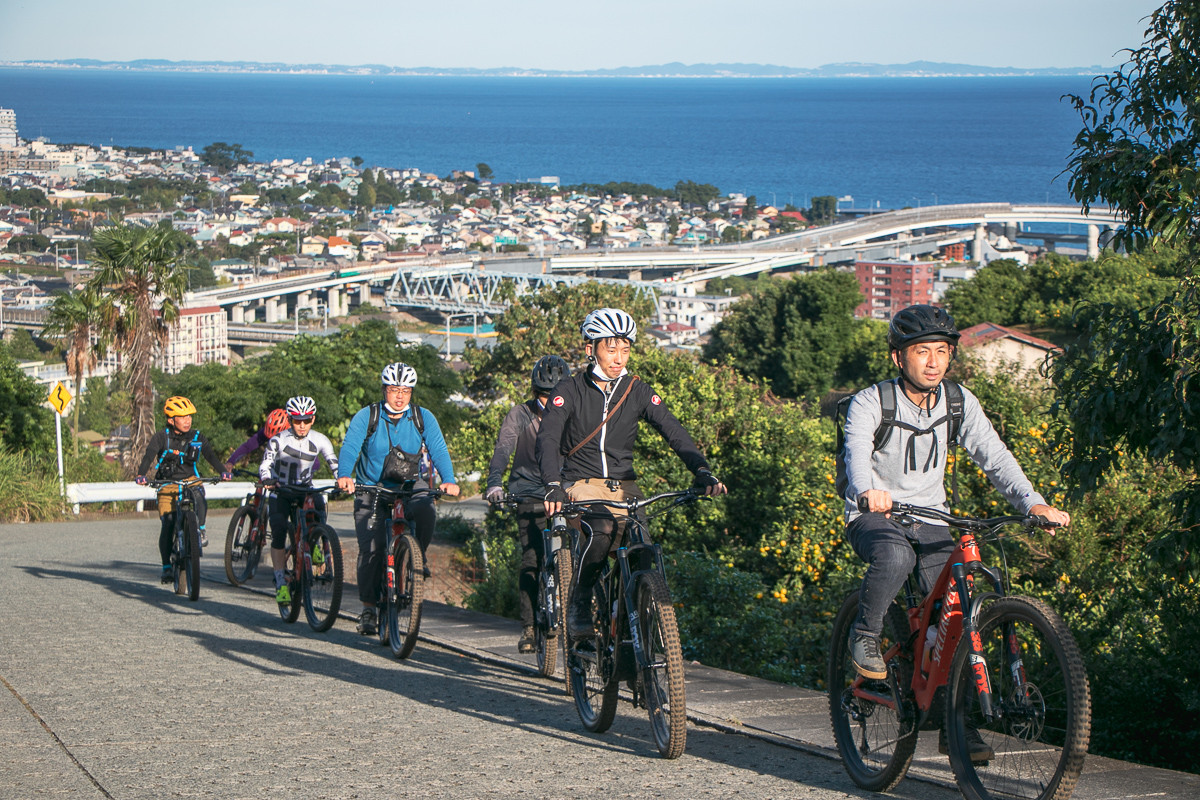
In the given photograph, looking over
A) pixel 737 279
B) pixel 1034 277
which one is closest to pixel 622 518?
pixel 1034 277

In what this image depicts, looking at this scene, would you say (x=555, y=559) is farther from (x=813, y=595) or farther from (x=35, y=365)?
(x=35, y=365)

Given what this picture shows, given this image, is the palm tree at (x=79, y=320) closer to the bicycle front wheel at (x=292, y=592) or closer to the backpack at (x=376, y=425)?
the bicycle front wheel at (x=292, y=592)

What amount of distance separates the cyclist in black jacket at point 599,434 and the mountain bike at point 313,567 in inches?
106

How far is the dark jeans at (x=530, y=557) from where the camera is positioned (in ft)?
22.8

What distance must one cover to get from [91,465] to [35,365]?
59.4 metres

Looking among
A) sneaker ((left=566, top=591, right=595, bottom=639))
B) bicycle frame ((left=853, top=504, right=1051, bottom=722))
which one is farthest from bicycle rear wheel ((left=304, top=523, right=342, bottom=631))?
bicycle frame ((left=853, top=504, right=1051, bottom=722))

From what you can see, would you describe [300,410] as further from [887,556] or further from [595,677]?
[887,556]

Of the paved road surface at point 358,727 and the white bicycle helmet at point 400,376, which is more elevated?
the white bicycle helmet at point 400,376

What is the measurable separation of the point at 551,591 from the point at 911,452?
264 centimetres

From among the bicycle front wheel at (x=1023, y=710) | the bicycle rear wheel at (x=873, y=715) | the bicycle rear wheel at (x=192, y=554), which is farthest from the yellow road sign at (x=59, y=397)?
the bicycle front wheel at (x=1023, y=710)

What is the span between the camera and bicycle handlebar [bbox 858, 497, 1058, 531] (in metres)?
4.12

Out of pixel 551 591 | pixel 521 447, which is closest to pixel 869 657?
pixel 551 591

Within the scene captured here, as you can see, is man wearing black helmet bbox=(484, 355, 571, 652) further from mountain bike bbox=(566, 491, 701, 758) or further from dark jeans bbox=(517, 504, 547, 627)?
mountain bike bbox=(566, 491, 701, 758)

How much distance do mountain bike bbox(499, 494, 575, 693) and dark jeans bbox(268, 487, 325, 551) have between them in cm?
259
